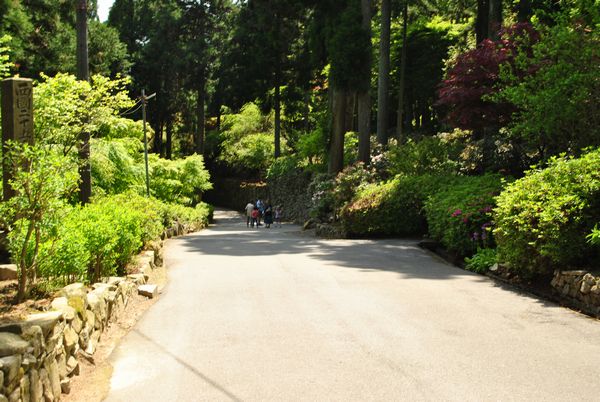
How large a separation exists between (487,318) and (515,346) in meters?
1.31

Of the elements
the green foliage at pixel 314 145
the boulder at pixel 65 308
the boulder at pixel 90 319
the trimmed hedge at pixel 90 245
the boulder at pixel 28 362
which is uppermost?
the green foliage at pixel 314 145

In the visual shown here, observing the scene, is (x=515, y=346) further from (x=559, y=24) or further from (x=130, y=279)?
(x=559, y=24)

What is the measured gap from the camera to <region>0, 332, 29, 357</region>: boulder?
4.50m

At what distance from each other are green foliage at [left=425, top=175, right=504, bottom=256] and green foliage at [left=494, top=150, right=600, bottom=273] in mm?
1520

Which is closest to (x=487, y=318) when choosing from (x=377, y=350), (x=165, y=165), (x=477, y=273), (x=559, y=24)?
(x=377, y=350)

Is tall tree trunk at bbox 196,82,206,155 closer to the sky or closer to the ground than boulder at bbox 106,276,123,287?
closer to the sky

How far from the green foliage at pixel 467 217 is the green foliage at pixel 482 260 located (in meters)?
0.43

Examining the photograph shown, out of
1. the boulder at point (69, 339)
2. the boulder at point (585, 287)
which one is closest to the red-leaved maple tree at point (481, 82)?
the boulder at point (585, 287)

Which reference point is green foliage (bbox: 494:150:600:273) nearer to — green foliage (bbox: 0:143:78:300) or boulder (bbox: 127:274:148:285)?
boulder (bbox: 127:274:148:285)

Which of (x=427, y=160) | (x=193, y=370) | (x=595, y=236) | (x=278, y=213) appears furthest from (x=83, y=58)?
(x=278, y=213)

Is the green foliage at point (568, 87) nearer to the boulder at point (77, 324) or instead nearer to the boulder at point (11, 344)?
the boulder at point (77, 324)

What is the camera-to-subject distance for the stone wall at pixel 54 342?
177 inches

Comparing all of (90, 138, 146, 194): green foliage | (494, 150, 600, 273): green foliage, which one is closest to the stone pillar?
(90, 138, 146, 194): green foliage

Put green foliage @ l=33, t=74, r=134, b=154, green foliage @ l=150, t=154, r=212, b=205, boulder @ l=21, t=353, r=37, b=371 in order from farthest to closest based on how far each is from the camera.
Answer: green foliage @ l=150, t=154, r=212, b=205 → green foliage @ l=33, t=74, r=134, b=154 → boulder @ l=21, t=353, r=37, b=371
